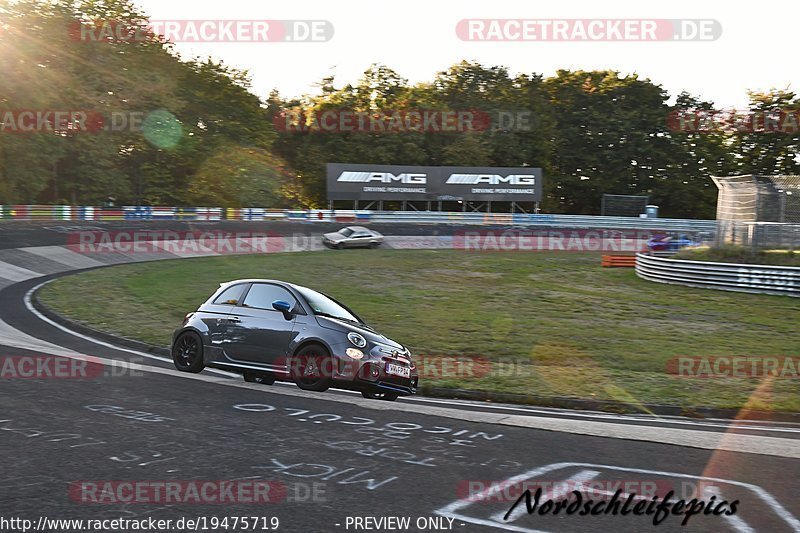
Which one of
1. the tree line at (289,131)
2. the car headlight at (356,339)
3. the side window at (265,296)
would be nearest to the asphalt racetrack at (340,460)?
the car headlight at (356,339)

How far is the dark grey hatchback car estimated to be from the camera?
10164 mm

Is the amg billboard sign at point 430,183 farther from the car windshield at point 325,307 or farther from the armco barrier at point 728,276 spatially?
the car windshield at point 325,307

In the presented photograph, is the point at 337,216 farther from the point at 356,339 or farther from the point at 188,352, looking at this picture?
the point at 356,339

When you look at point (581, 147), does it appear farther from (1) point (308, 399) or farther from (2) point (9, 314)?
(1) point (308, 399)

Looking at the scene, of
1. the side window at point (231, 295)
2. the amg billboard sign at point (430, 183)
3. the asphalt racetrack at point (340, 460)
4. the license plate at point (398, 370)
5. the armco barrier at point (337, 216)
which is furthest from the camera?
the amg billboard sign at point (430, 183)

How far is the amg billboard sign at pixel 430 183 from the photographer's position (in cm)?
5703

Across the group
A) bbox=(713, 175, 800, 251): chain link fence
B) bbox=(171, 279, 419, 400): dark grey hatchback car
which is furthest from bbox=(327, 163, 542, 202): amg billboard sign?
bbox=(171, 279, 419, 400): dark grey hatchback car

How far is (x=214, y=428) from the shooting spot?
801cm

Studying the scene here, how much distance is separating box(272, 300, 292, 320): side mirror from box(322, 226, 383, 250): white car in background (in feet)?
105

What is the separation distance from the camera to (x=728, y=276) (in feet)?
84.6

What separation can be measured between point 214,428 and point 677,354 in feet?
35.2

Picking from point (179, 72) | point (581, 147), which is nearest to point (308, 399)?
point (179, 72)

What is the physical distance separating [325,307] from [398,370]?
1515 millimetres

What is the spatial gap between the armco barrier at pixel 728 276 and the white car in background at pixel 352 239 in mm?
18448
